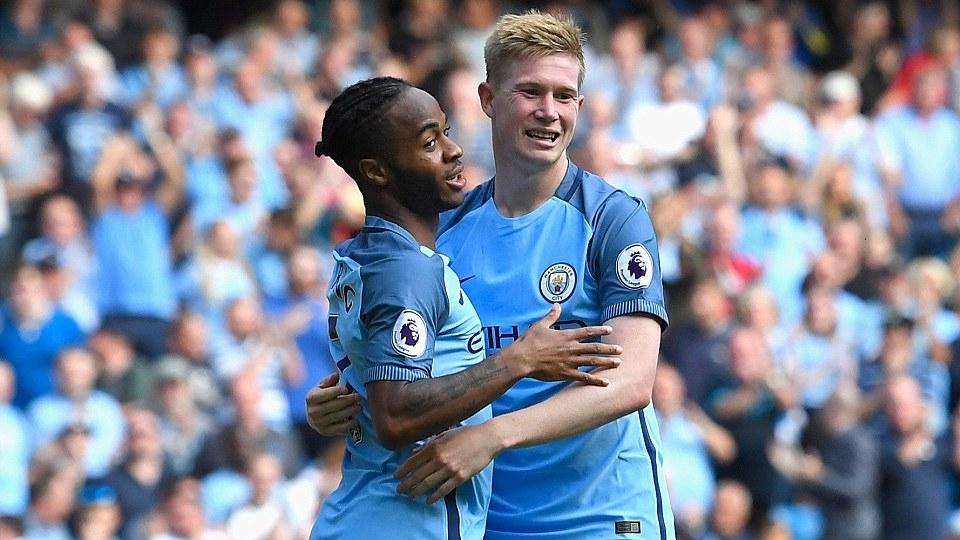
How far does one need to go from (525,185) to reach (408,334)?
0.92 metres

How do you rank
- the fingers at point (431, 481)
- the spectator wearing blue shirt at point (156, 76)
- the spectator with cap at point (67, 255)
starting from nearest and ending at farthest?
the fingers at point (431, 481) → the spectator with cap at point (67, 255) → the spectator wearing blue shirt at point (156, 76)

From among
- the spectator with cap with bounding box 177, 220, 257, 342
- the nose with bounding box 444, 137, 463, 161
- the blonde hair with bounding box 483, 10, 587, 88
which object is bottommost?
the nose with bounding box 444, 137, 463, 161

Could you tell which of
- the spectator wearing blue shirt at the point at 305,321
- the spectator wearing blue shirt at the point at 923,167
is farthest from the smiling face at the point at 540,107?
the spectator wearing blue shirt at the point at 923,167

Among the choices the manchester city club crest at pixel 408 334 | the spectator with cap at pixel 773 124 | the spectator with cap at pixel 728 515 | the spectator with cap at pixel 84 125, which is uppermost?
the spectator with cap at pixel 773 124

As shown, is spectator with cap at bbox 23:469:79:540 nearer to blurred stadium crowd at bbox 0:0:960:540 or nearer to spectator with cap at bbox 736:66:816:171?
blurred stadium crowd at bbox 0:0:960:540

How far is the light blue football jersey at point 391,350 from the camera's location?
421cm

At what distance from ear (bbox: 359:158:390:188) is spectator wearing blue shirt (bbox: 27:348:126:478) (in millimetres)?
5764

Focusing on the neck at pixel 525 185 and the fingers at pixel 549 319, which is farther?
the neck at pixel 525 185

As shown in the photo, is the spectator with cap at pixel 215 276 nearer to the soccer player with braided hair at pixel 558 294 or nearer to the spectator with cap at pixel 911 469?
the spectator with cap at pixel 911 469

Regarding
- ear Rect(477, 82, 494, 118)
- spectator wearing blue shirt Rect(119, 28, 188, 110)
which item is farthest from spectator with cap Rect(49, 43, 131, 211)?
ear Rect(477, 82, 494, 118)

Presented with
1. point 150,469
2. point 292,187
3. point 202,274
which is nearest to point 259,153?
point 292,187

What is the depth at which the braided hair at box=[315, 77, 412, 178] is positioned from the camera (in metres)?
4.45

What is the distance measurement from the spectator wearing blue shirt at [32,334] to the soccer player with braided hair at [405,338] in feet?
19.8

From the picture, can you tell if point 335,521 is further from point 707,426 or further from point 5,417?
point 707,426
